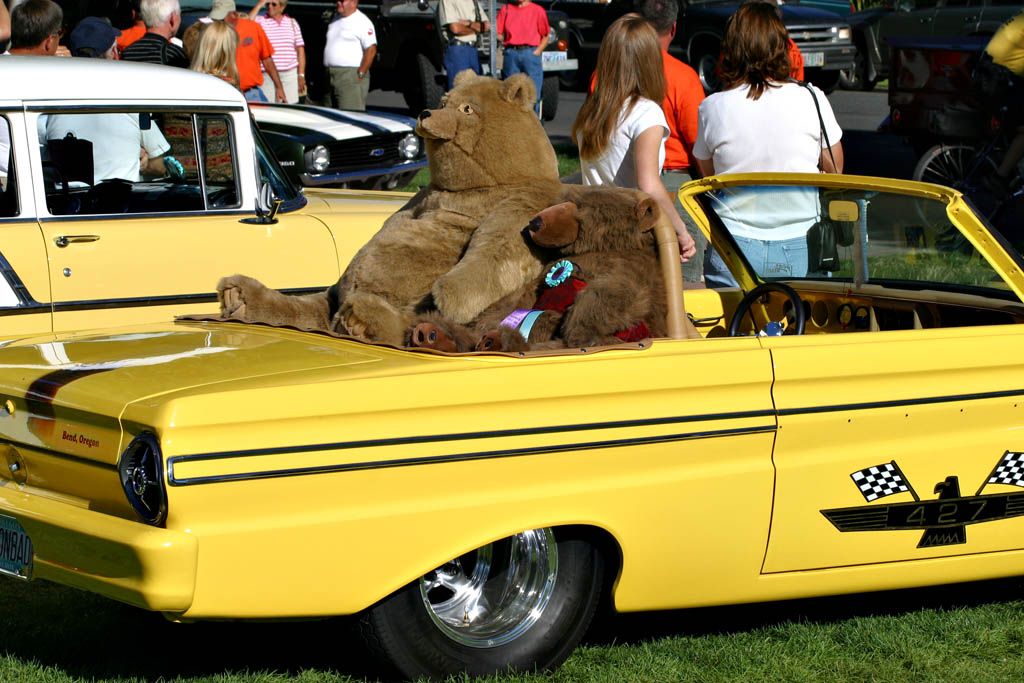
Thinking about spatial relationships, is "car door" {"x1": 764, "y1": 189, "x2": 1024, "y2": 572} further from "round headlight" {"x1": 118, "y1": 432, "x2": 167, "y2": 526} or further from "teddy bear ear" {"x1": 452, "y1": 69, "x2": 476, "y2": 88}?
"round headlight" {"x1": 118, "y1": 432, "x2": 167, "y2": 526}

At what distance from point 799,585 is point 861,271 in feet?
4.61

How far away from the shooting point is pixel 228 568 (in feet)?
10.0

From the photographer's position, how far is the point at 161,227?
6055mm

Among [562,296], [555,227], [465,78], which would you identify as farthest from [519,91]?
[562,296]

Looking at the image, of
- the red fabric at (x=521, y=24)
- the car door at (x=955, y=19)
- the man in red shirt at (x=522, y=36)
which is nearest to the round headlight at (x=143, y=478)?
the man in red shirt at (x=522, y=36)

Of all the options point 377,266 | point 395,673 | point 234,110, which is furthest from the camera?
point 234,110

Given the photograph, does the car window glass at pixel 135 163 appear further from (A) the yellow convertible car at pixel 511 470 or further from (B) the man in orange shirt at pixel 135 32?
(B) the man in orange shirt at pixel 135 32

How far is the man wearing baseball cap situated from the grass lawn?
5978 millimetres

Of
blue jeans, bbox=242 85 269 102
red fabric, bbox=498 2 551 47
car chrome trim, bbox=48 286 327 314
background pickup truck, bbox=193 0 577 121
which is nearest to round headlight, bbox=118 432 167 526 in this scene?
car chrome trim, bbox=48 286 327 314

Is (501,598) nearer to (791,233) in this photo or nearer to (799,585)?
(799,585)

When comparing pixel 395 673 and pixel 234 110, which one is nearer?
pixel 395 673

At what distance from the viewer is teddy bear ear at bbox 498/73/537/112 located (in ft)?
14.7

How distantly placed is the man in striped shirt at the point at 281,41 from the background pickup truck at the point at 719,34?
6246 millimetres

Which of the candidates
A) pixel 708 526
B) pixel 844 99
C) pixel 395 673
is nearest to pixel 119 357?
pixel 395 673
